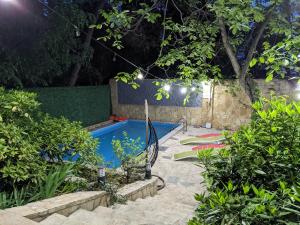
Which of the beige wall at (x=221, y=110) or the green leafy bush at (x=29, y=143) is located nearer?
the green leafy bush at (x=29, y=143)

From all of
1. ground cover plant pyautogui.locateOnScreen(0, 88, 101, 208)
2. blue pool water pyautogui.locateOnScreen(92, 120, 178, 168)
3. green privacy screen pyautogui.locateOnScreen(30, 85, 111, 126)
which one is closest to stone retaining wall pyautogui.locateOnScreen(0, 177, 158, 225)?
ground cover plant pyautogui.locateOnScreen(0, 88, 101, 208)

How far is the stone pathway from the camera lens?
303 cm

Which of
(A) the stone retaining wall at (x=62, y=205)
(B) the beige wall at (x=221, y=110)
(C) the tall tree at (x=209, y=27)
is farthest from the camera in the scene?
(B) the beige wall at (x=221, y=110)

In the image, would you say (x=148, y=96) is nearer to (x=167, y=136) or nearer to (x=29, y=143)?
(x=167, y=136)

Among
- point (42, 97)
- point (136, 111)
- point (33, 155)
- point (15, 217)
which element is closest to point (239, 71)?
point (33, 155)

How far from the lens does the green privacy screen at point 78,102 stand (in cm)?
1062

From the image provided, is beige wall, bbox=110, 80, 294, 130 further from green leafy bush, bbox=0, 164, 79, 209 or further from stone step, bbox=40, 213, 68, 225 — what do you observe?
stone step, bbox=40, 213, 68, 225

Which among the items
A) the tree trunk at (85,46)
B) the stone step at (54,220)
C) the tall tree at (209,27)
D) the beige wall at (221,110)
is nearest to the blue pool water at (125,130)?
the beige wall at (221,110)

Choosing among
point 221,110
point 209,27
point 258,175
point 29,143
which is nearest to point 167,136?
point 221,110

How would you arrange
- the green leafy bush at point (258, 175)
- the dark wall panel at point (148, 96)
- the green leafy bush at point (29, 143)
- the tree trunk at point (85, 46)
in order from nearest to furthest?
the green leafy bush at point (258, 175)
the green leafy bush at point (29, 143)
the tree trunk at point (85, 46)
the dark wall panel at point (148, 96)

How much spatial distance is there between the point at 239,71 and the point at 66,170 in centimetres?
428

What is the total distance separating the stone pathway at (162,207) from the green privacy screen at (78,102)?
5562 mm

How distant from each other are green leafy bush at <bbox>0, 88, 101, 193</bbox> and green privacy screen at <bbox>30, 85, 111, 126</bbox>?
21.0ft

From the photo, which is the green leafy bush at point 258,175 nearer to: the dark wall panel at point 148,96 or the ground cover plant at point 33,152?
the ground cover plant at point 33,152
